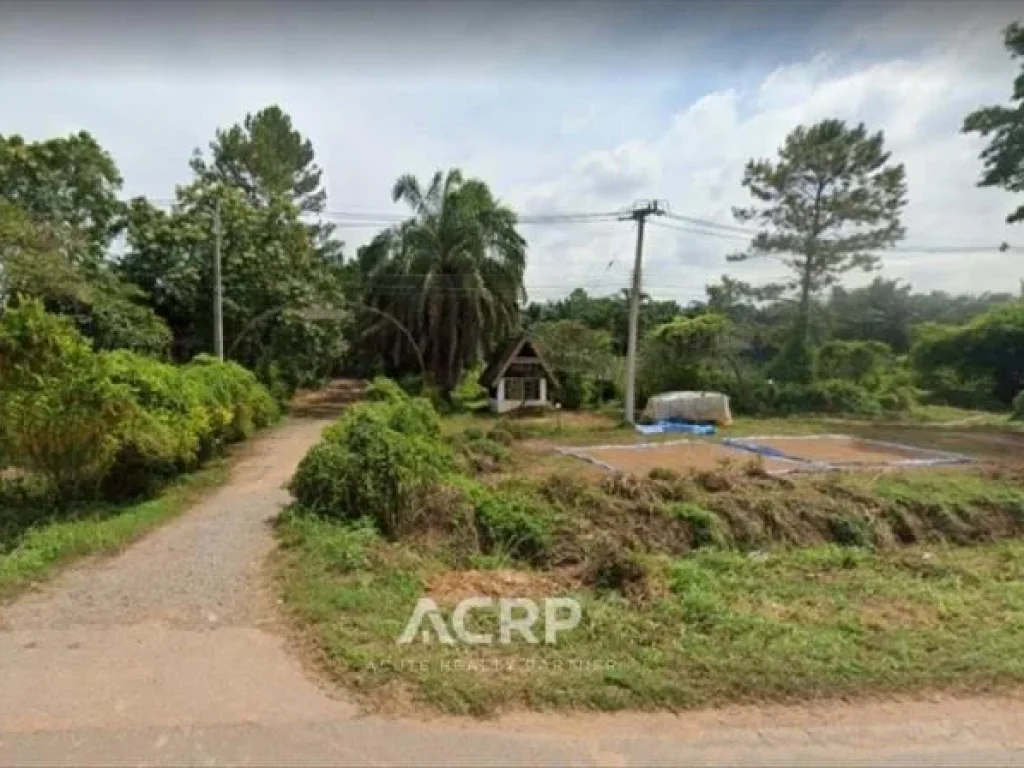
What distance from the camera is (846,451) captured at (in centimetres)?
1557

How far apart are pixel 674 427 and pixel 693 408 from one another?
1.65m

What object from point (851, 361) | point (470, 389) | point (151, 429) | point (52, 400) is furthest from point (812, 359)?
point (52, 400)

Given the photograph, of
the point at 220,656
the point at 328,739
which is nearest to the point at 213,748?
the point at 328,739

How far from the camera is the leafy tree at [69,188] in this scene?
1761 cm

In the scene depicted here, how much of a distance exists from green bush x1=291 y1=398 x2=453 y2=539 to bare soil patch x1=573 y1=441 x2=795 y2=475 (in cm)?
609

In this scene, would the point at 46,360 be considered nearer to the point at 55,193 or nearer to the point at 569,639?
the point at 569,639

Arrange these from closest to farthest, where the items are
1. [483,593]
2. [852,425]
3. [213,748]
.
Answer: [213,748] → [483,593] → [852,425]

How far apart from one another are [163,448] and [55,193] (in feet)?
48.3

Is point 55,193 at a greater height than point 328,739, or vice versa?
point 55,193

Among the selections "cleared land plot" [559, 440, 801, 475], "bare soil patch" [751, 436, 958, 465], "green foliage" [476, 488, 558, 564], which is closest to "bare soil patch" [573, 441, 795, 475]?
"cleared land plot" [559, 440, 801, 475]

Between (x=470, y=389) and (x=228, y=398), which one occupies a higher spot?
(x=228, y=398)

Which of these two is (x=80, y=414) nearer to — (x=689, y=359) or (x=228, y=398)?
(x=228, y=398)

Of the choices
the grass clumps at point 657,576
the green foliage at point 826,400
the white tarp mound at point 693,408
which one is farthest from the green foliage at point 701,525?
the green foliage at point 826,400

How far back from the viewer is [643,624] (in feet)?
15.4
